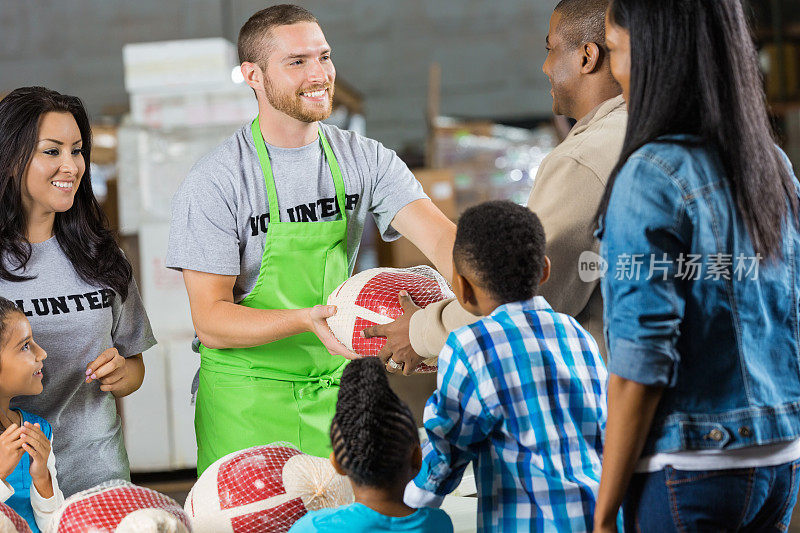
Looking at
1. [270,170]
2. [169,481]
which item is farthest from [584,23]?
[169,481]

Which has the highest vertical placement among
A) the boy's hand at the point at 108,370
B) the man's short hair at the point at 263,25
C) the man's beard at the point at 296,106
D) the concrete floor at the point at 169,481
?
the man's short hair at the point at 263,25

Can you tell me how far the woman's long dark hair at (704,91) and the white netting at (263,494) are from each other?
0.72 metres

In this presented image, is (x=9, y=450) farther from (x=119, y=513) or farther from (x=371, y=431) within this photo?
(x=371, y=431)

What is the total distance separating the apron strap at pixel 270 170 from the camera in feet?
6.92

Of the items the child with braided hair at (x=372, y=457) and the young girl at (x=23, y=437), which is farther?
the young girl at (x=23, y=437)

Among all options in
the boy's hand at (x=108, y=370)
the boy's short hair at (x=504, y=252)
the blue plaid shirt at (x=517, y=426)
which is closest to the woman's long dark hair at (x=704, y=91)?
the boy's short hair at (x=504, y=252)

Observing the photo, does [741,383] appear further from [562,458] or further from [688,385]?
[562,458]

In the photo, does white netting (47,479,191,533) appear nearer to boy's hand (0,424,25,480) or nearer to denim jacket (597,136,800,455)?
boy's hand (0,424,25,480)

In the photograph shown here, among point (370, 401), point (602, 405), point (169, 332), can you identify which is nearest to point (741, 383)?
point (602, 405)

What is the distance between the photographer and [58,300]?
2047 millimetres

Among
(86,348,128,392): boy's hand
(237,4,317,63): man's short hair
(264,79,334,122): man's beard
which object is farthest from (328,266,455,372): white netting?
(237,4,317,63): man's short hair

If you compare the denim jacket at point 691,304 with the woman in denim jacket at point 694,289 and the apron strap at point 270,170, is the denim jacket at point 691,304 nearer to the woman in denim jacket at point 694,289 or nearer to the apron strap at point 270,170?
the woman in denim jacket at point 694,289

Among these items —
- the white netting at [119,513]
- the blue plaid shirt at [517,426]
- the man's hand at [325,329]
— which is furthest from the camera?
the man's hand at [325,329]

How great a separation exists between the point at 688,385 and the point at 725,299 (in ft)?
0.44
